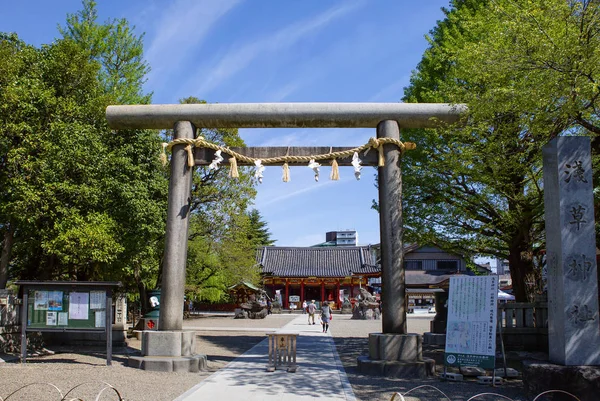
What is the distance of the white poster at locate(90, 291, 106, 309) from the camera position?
10.8 metres

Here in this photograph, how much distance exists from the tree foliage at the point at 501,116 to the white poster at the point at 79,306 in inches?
336

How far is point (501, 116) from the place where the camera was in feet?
34.5

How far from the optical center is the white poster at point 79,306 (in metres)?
10.8

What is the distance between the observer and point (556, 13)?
28.5ft

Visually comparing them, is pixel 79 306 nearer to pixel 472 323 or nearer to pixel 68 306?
pixel 68 306

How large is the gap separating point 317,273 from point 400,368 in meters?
37.0

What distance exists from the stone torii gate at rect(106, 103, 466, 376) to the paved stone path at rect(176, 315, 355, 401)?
3.13 feet

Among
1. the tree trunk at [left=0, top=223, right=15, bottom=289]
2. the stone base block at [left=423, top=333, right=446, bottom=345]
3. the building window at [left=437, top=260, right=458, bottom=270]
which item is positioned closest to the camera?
the tree trunk at [left=0, top=223, right=15, bottom=289]

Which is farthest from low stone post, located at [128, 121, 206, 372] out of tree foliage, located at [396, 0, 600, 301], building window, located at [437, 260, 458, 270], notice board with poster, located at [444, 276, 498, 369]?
building window, located at [437, 260, 458, 270]

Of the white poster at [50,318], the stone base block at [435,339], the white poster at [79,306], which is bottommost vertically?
the stone base block at [435,339]

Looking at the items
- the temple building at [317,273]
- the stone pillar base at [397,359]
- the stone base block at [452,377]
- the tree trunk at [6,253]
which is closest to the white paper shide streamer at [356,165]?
the stone pillar base at [397,359]

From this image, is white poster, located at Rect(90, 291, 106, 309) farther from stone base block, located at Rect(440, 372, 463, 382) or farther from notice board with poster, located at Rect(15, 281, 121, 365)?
stone base block, located at Rect(440, 372, 463, 382)

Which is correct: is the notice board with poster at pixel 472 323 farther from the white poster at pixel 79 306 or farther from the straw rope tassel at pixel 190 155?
the white poster at pixel 79 306

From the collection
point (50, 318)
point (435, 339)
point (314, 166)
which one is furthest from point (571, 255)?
point (50, 318)
